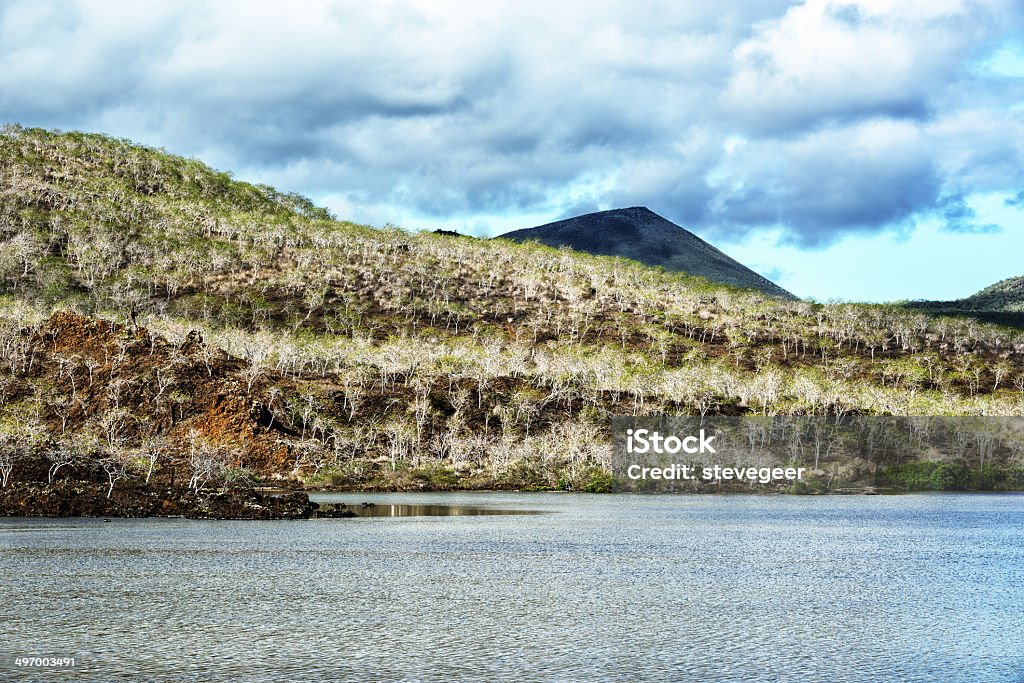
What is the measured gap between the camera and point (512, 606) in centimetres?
2450

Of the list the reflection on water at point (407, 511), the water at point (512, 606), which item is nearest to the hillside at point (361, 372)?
the reflection on water at point (407, 511)

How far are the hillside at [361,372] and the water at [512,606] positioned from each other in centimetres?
3171

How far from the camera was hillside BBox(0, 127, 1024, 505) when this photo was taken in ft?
336

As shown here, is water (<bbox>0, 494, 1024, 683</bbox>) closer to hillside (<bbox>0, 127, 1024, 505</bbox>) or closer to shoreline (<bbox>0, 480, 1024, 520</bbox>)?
shoreline (<bbox>0, 480, 1024, 520</bbox>)

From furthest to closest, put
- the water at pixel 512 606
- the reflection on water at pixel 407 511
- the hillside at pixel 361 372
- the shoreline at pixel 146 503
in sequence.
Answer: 1. the hillside at pixel 361 372
2. the reflection on water at pixel 407 511
3. the shoreline at pixel 146 503
4. the water at pixel 512 606

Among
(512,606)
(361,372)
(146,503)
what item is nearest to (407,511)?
(146,503)

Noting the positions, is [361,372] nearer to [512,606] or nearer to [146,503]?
[146,503]

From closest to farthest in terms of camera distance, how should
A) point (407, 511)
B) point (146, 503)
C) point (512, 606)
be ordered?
point (512, 606), point (146, 503), point (407, 511)

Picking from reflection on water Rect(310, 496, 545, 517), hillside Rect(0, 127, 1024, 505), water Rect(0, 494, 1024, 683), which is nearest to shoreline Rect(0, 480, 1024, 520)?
reflection on water Rect(310, 496, 545, 517)

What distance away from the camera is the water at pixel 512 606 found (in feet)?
58.1

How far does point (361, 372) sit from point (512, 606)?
108 metres

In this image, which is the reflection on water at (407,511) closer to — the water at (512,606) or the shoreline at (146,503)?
the shoreline at (146,503)

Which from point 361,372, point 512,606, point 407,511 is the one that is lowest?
point 407,511

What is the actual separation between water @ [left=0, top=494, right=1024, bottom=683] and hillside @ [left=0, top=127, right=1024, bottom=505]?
3171 cm
